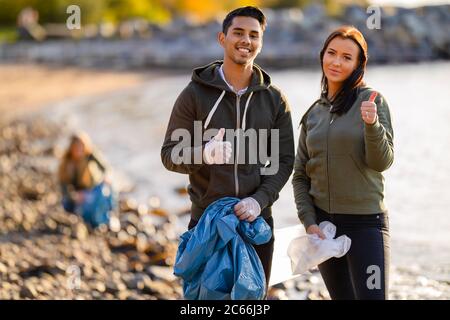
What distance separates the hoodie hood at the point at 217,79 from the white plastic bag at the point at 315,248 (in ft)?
2.12

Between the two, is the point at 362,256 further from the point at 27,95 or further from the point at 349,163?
the point at 27,95

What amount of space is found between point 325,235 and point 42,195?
19.5 feet

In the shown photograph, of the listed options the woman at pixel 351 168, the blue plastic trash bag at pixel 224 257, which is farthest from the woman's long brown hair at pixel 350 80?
the blue plastic trash bag at pixel 224 257

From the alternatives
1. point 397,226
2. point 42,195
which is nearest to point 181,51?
point 42,195

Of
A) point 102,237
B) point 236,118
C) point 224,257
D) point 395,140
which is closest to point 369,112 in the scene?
point 236,118

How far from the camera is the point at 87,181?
7.26 m

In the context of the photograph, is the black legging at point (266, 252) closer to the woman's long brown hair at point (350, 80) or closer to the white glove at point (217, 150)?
the white glove at point (217, 150)

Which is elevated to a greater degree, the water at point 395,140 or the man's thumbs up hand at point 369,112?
the man's thumbs up hand at point 369,112

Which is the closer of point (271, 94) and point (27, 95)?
point (271, 94)

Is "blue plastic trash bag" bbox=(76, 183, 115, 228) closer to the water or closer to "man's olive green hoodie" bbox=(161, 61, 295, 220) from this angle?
the water

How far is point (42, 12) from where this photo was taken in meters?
27.2

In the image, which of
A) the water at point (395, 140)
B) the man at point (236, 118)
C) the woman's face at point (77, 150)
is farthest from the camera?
the water at point (395, 140)

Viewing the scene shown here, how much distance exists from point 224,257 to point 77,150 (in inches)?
171

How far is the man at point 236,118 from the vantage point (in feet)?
10.0
